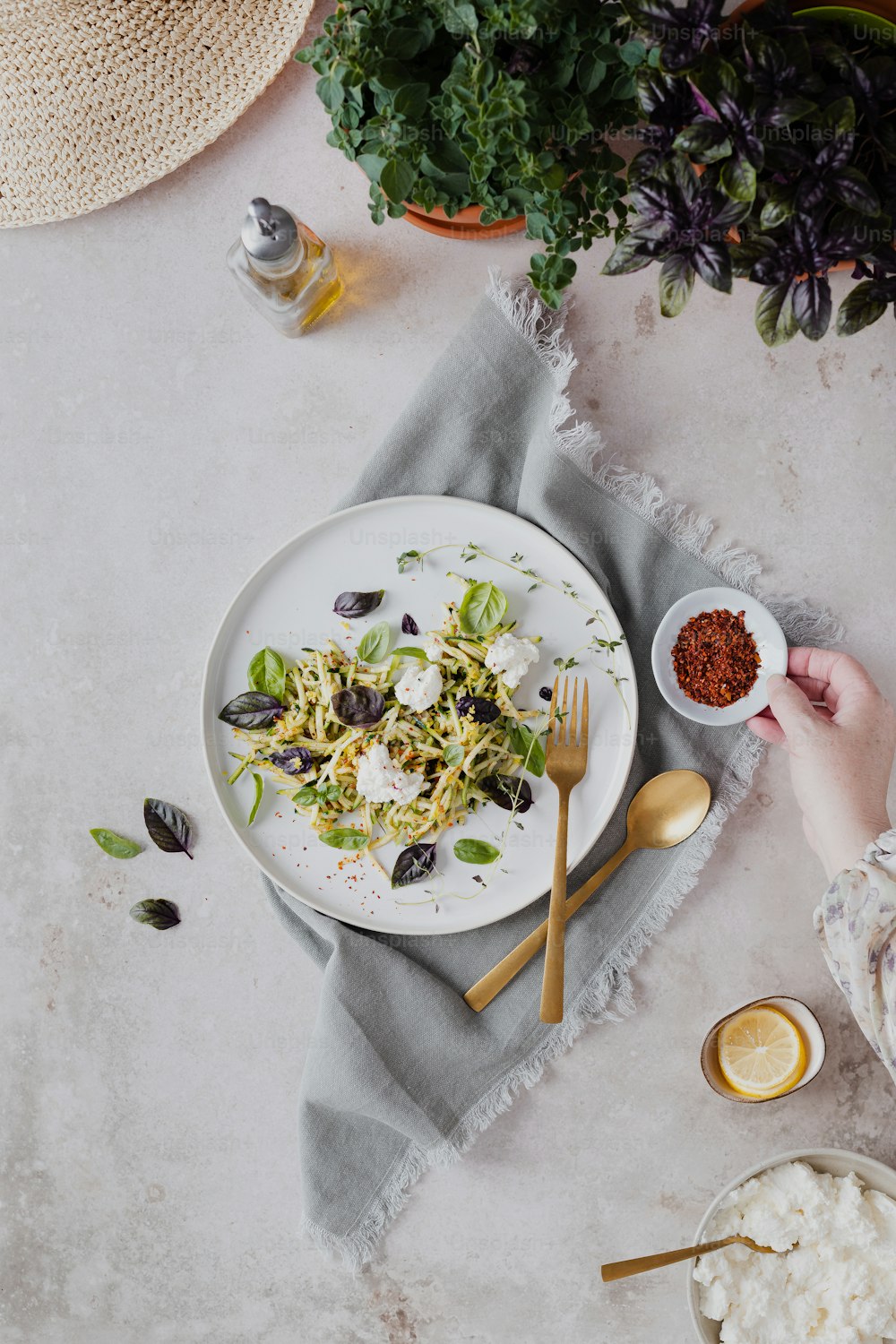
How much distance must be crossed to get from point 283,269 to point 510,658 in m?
0.99

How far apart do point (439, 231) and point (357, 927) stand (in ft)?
5.34

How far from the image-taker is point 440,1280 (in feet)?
7.39

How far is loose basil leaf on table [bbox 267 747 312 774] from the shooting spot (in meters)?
2.07

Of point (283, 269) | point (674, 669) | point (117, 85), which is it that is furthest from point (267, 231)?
point (674, 669)

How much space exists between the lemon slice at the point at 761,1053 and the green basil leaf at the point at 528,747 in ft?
2.43

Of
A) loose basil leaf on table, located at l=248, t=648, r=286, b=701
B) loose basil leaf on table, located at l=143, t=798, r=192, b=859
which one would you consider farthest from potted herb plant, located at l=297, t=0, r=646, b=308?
loose basil leaf on table, located at l=143, t=798, r=192, b=859

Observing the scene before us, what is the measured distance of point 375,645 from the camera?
2.09 m

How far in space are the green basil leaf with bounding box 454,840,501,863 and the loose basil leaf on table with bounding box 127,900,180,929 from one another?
0.77 metres

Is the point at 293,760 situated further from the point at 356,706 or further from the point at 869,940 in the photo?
the point at 869,940

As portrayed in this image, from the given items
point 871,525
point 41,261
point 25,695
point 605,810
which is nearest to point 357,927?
point 605,810

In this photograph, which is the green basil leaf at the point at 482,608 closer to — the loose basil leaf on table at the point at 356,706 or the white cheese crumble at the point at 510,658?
the white cheese crumble at the point at 510,658

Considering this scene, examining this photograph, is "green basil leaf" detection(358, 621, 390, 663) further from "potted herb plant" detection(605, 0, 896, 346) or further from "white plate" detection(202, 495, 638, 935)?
"potted herb plant" detection(605, 0, 896, 346)

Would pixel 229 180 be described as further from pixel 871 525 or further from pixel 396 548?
pixel 871 525

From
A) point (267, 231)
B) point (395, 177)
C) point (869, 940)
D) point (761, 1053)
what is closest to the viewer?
point (395, 177)
